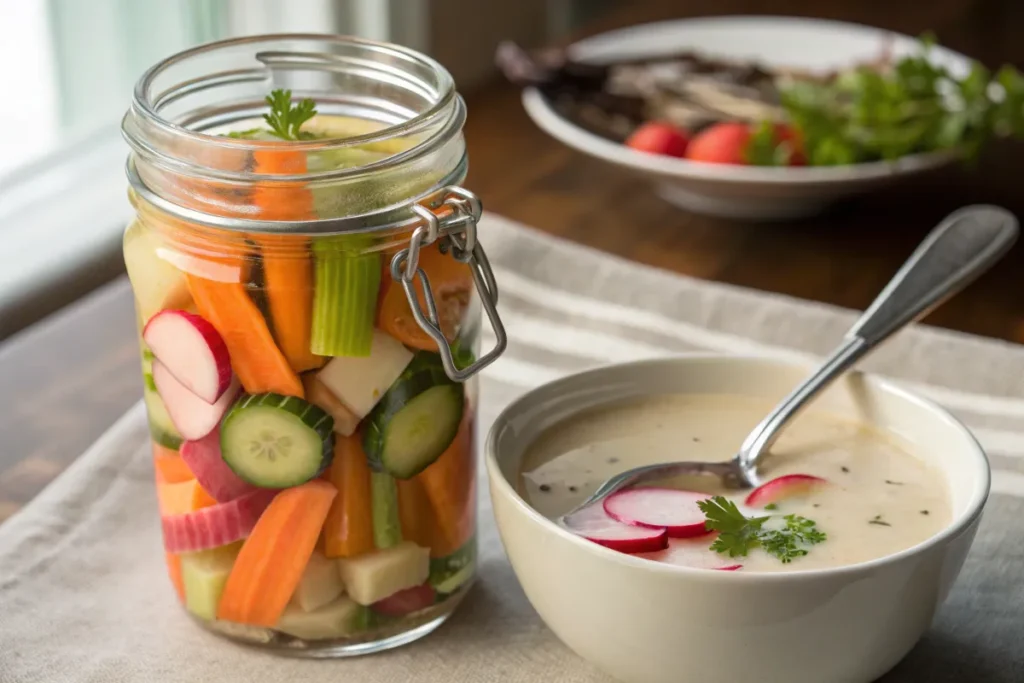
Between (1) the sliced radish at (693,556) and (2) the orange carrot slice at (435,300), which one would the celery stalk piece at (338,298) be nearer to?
(2) the orange carrot slice at (435,300)

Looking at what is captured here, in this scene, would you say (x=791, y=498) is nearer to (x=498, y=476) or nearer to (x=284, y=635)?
(x=498, y=476)

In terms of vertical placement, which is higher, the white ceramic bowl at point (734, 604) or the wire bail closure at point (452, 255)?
the wire bail closure at point (452, 255)

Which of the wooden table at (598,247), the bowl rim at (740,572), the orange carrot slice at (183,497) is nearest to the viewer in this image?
the bowl rim at (740,572)

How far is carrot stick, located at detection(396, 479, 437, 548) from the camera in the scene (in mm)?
745

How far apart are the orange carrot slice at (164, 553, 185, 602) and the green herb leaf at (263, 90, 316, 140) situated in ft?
0.84

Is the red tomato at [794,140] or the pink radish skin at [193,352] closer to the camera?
the pink radish skin at [193,352]

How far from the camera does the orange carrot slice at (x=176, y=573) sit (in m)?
0.79

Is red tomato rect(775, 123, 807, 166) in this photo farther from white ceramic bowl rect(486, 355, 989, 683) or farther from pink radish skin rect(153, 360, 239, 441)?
pink radish skin rect(153, 360, 239, 441)

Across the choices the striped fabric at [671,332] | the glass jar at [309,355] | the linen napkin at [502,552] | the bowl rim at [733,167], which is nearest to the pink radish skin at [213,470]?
the glass jar at [309,355]

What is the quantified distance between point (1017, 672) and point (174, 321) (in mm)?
507

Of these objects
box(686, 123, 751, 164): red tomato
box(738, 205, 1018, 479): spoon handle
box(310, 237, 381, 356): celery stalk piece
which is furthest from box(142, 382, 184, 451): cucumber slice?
box(686, 123, 751, 164): red tomato

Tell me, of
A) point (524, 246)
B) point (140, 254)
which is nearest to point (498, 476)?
point (140, 254)

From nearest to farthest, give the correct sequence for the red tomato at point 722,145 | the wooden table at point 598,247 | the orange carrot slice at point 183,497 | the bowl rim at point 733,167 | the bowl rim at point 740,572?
the bowl rim at point 740,572 → the orange carrot slice at point 183,497 → the wooden table at point 598,247 → the bowl rim at point 733,167 → the red tomato at point 722,145

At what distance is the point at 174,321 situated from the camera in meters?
0.71
